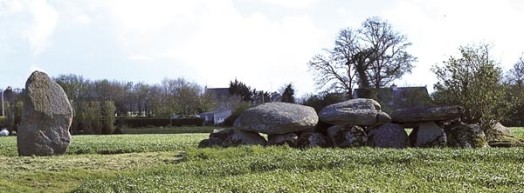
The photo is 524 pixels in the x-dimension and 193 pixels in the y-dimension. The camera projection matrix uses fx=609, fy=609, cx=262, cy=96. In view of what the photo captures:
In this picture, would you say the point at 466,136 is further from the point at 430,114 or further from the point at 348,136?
the point at 348,136

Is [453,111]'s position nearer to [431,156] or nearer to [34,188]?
[431,156]

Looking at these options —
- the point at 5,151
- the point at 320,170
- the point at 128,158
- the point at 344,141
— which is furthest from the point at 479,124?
the point at 5,151

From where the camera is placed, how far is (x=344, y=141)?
53.3 ft

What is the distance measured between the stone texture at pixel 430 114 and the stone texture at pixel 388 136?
37cm

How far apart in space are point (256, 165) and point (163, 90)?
64.8m

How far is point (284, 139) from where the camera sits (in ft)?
55.4

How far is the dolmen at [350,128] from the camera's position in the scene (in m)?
15.8

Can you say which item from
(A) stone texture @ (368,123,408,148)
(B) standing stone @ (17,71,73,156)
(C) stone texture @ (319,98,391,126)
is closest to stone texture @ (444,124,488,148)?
(A) stone texture @ (368,123,408,148)

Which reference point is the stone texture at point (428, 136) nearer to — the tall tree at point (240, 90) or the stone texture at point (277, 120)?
the stone texture at point (277, 120)

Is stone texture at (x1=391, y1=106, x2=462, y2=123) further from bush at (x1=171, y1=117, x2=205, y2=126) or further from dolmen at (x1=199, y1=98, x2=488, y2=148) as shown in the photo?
bush at (x1=171, y1=117, x2=205, y2=126)

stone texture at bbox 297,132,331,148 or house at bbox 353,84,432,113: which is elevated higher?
house at bbox 353,84,432,113

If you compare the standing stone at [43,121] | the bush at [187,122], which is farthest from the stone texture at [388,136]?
the bush at [187,122]

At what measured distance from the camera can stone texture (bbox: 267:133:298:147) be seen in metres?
16.8

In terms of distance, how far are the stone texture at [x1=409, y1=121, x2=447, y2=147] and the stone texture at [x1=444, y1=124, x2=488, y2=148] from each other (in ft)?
0.66
